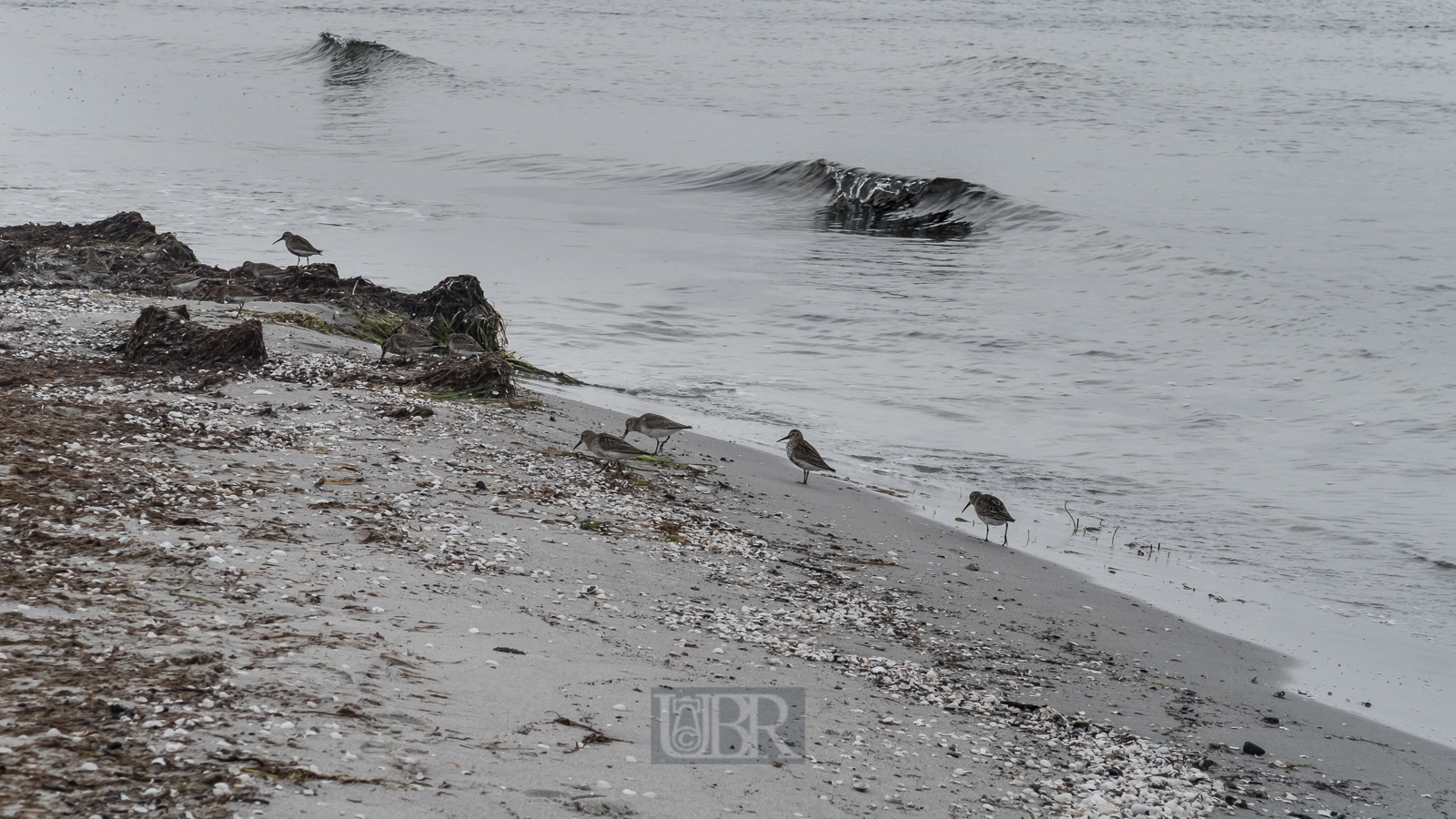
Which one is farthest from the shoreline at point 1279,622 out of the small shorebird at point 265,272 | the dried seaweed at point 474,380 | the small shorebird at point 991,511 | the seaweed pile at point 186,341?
the small shorebird at point 265,272

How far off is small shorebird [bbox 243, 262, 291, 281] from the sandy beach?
366 cm

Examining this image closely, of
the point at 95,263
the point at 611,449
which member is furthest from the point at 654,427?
the point at 95,263

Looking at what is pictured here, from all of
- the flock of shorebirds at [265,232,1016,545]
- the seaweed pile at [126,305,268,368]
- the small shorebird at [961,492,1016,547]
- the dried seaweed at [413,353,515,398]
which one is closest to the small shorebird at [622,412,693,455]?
the flock of shorebirds at [265,232,1016,545]

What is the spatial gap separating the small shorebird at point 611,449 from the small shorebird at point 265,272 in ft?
18.0

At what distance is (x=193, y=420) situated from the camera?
19.2ft

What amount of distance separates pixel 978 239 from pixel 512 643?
16.8 metres

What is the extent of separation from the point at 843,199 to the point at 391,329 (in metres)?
14.5

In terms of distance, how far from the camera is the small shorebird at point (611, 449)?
6.79m

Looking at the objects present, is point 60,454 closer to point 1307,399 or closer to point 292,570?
point 292,570

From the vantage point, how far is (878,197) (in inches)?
890

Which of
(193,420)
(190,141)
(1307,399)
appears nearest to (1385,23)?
(1307,399)

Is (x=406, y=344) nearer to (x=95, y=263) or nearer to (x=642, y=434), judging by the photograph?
(x=642, y=434)

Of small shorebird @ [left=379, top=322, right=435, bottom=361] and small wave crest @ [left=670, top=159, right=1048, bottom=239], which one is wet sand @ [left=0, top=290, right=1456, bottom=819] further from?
small wave crest @ [left=670, top=159, right=1048, bottom=239]

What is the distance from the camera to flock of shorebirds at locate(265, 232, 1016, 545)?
22.2 feet
